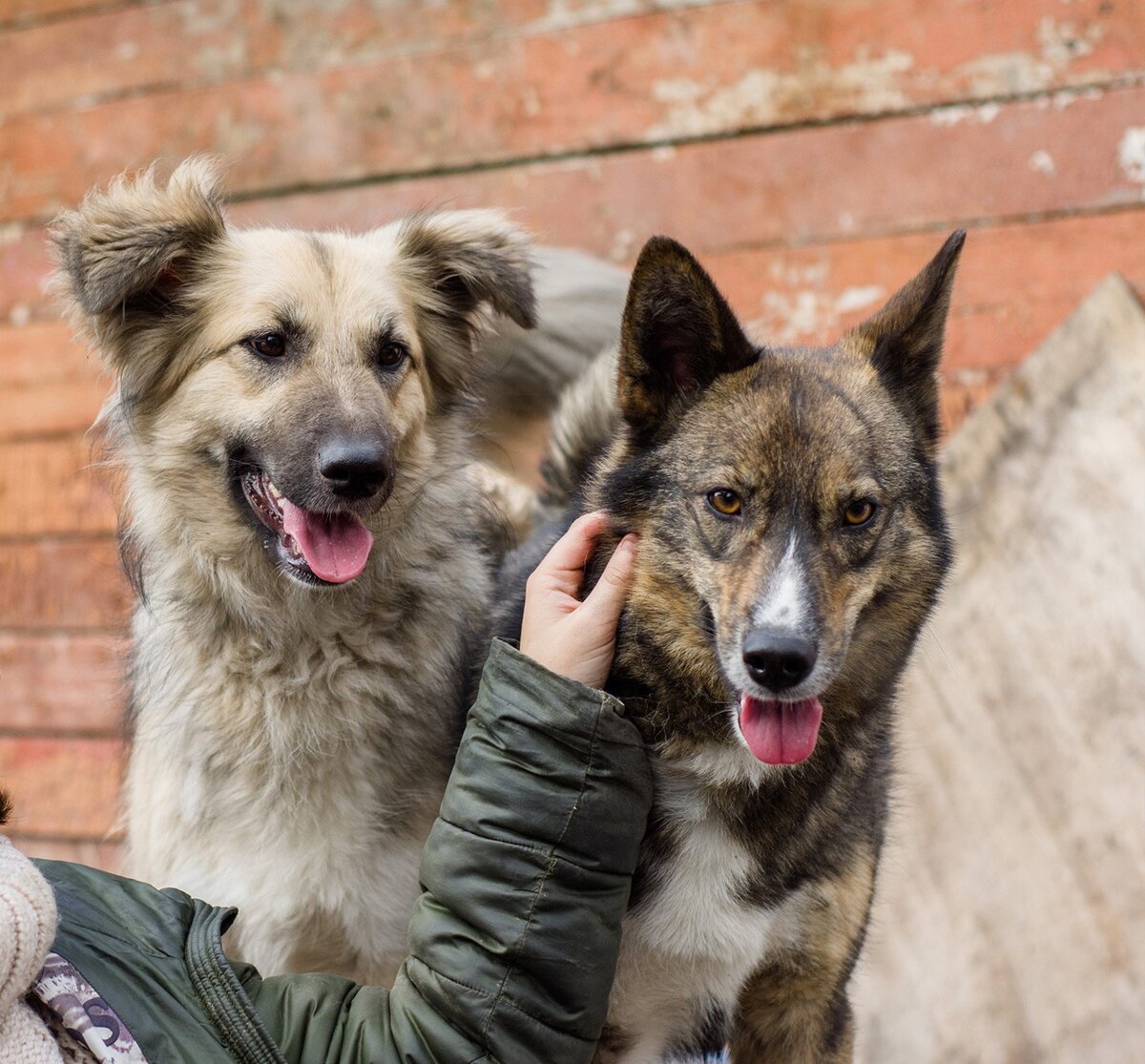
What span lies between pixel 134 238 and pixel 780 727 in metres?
1.52

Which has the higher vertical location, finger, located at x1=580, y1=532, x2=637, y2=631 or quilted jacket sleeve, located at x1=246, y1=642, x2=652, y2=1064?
finger, located at x1=580, y1=532, x2=637, y2=631

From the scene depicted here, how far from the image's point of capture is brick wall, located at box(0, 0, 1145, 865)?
11.0 feet

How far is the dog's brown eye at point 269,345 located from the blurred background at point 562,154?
3.03 feet

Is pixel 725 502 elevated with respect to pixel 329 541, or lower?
elevated

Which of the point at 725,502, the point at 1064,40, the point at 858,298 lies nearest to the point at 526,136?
the point at 858,298

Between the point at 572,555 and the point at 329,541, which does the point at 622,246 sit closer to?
the point at 329,541

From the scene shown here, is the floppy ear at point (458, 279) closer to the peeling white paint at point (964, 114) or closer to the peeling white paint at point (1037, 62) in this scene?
the peeling white paint at point (964, 114)

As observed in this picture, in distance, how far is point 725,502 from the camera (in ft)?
5.94

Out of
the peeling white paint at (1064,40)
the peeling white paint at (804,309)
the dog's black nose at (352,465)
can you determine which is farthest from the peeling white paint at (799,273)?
the dog's black nose at (352,465)

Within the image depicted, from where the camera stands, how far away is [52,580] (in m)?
4.43

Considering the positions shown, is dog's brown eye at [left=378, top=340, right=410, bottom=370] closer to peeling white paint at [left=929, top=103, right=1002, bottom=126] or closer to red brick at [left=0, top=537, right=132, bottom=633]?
peeling white paint at [left=929, top=103, right=1002, bottom=126]

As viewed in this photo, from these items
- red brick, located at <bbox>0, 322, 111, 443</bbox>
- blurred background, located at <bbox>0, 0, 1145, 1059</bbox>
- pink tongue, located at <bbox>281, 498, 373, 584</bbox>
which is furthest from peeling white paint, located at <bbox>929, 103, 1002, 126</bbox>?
red brick, located at <bbox>0, 322, 111, 443</bbox>

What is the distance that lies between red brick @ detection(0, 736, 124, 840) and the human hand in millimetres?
2874

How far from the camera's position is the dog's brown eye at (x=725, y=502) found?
180 centimetres
